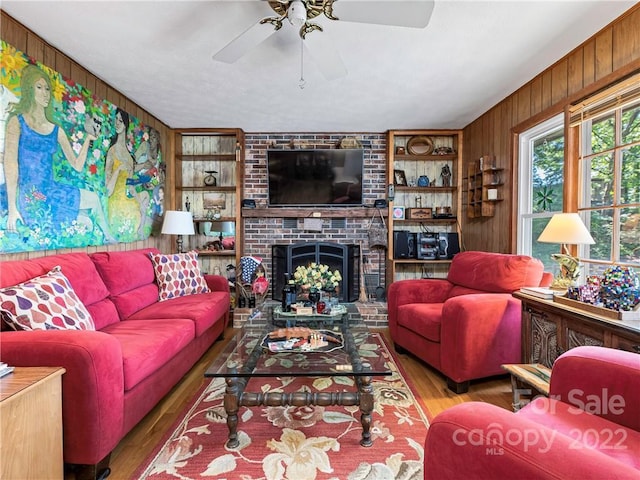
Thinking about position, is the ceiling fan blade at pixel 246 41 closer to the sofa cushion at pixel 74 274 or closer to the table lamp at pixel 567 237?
the sofa cushion at pixel 74 274

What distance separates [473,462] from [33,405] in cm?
150

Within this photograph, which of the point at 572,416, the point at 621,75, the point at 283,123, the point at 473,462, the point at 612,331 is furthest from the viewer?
the point at 283,123

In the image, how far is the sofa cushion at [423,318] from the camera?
2369 millimetres

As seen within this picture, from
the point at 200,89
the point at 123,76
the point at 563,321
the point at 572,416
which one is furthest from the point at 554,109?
the point at 123,76

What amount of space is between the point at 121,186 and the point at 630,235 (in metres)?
4.00

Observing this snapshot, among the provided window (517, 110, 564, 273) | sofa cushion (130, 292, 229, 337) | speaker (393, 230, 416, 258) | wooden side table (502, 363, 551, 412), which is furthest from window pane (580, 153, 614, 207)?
sofa cushion (130, 292, 229, 337)

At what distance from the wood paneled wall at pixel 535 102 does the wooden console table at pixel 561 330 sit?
4.35 ft

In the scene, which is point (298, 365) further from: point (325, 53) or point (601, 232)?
point (601, 232)

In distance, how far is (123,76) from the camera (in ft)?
8.83

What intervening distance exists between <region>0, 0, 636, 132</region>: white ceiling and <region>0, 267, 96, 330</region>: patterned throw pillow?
5.18ft

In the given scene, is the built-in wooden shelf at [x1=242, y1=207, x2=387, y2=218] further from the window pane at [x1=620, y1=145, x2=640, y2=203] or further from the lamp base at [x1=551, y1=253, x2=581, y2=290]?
the window pane at [x1=620, y1=145, x2=640, y2=203]

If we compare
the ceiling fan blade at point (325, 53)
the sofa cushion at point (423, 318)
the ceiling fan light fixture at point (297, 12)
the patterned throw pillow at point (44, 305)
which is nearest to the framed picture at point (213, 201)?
Answer: the patterned throw pillow at point (44, 305)

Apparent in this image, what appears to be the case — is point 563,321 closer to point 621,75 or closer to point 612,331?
point 612,331

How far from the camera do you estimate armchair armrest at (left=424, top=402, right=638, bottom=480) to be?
0.66 metres
